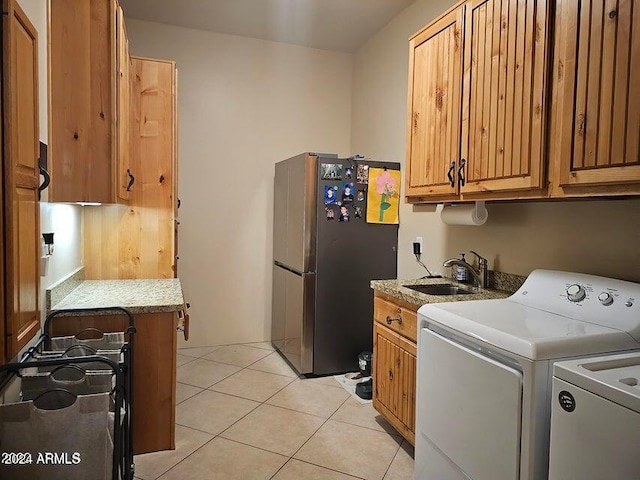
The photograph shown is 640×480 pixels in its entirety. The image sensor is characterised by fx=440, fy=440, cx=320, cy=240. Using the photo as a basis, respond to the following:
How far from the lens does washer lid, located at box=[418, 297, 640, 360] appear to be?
134 cm

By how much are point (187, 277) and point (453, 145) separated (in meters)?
2.72

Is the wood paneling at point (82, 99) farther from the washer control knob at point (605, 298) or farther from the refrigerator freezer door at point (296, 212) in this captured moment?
the washer control knob at point (605, 298)

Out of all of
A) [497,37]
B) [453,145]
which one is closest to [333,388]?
[453,145]

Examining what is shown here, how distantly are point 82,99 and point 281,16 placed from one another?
217cm

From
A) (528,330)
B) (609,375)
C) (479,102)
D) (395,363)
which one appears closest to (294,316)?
(395,363)

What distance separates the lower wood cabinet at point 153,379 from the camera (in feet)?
7.32

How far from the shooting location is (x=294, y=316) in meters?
3.55

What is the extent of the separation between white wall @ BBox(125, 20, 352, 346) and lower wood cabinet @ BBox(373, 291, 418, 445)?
1.87 metres

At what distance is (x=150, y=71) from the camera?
2857mm

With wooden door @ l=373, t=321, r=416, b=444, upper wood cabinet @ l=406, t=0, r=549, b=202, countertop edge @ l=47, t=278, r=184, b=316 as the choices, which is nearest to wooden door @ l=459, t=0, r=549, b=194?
upper wood cabinet @ l=406, t=0, r=549, b=202

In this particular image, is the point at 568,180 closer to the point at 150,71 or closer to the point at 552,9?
the point at 552,9

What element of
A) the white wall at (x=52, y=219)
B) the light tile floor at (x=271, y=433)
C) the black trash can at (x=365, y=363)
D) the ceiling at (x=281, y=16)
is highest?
the ceiling at (x=281, y=16)

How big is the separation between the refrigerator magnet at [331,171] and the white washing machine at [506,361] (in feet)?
5.49

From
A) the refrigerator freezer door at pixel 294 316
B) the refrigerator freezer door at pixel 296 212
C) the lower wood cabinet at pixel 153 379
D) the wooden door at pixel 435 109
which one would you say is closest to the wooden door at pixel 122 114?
the lower wood cabinet at pixel 153 379
